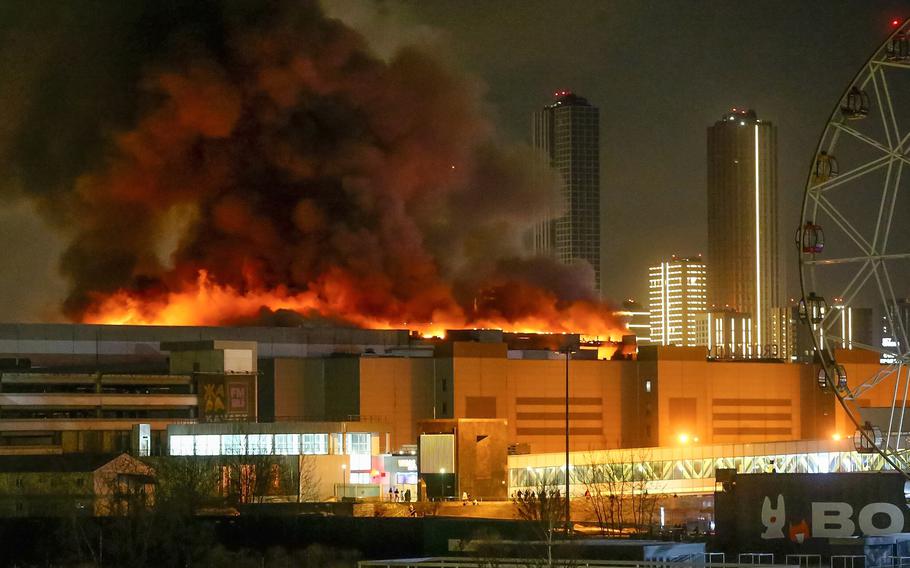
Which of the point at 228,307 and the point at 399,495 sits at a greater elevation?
the point at 228,307

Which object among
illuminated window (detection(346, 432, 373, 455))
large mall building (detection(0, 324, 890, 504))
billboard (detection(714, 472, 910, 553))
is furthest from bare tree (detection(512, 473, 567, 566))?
illuminated window (detection(346, 432, 373, 455))

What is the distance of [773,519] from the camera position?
54.1 metres

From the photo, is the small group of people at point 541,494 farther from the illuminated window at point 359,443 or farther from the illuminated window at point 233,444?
the illuminated window at point 233,444

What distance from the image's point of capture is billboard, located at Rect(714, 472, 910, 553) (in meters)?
53.6

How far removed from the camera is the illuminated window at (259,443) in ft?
304

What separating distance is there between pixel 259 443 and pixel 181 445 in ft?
11.9

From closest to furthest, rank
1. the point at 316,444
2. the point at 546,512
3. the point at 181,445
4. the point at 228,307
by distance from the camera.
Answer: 1. the point at 546,512
2. the point at 181,445
3. the point at 316,444
4. the point at 228,307

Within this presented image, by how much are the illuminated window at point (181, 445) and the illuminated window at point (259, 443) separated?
9.14ft

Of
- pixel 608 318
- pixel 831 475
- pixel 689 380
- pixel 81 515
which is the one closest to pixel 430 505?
pixel 81 515

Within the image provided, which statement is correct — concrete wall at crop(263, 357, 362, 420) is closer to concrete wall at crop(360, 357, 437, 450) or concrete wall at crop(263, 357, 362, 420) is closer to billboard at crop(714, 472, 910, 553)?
concrete wall at crop(360, 357, 437, 450)

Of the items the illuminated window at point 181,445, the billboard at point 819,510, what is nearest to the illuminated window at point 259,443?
the illuminated window at point 181,445

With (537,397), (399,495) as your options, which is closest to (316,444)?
(399,495)

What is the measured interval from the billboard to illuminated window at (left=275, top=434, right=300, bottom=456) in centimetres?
4250

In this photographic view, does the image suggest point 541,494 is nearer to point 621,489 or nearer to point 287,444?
point 621,489
